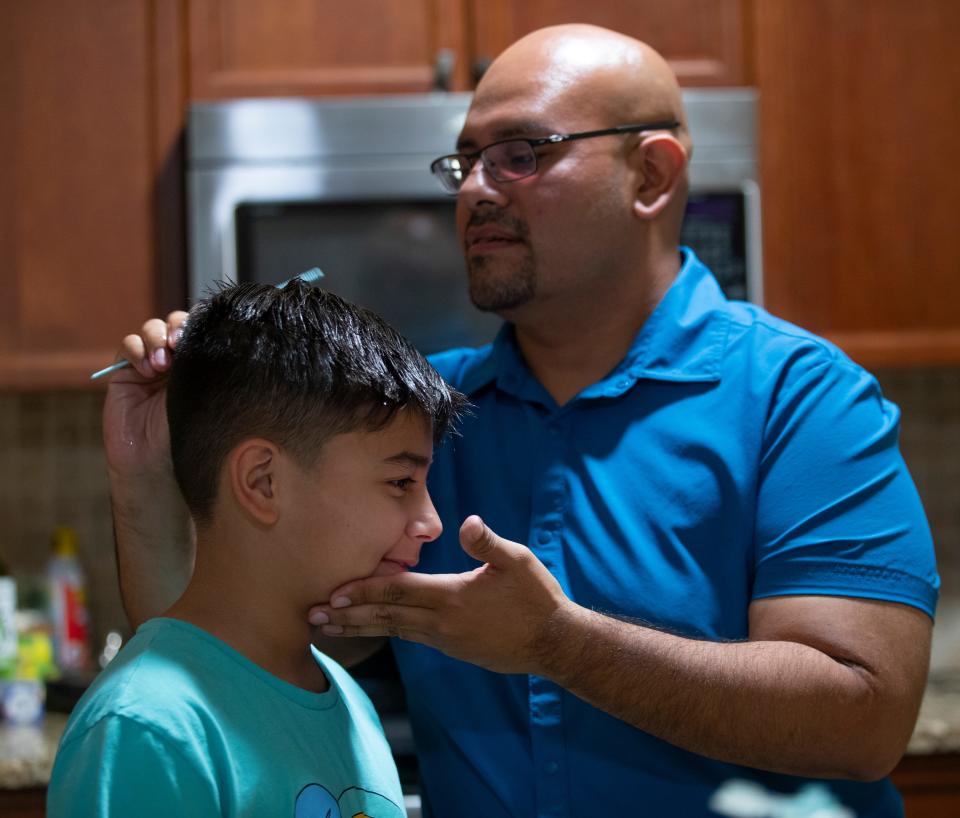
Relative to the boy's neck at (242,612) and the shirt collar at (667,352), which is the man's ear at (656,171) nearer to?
the shirt collar at (667,352)

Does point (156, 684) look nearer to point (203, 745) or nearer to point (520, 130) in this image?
point (203, 745)

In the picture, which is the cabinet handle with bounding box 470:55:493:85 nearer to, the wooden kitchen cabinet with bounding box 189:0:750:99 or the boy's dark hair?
the wooden kitchen cabinet with bounding box 189:0:750:99

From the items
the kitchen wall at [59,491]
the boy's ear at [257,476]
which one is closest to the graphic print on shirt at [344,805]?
the boy's ear at [257,476]

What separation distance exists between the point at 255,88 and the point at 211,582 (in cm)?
126

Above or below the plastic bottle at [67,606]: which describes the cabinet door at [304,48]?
above

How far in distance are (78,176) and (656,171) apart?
1.11 meters

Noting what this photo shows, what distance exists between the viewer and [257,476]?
90 cm

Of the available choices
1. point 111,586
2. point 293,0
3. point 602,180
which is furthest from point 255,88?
point 111,586

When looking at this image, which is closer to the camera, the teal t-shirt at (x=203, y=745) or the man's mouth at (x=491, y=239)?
the teal t-shirt at (x=203, y=745)

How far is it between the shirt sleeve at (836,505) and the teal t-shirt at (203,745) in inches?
16.8

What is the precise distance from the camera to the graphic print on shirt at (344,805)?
85cm

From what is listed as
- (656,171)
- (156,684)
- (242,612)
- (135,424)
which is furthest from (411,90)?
(156,684)

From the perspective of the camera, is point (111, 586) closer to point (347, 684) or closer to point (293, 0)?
point (293, 0)

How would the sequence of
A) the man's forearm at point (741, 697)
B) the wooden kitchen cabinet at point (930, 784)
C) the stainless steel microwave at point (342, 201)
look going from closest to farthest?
the man's forearm at point (741, 697), the wooden kitchen cabinet at point (930, 784), the stainless steel microwave at point (342, 201)
